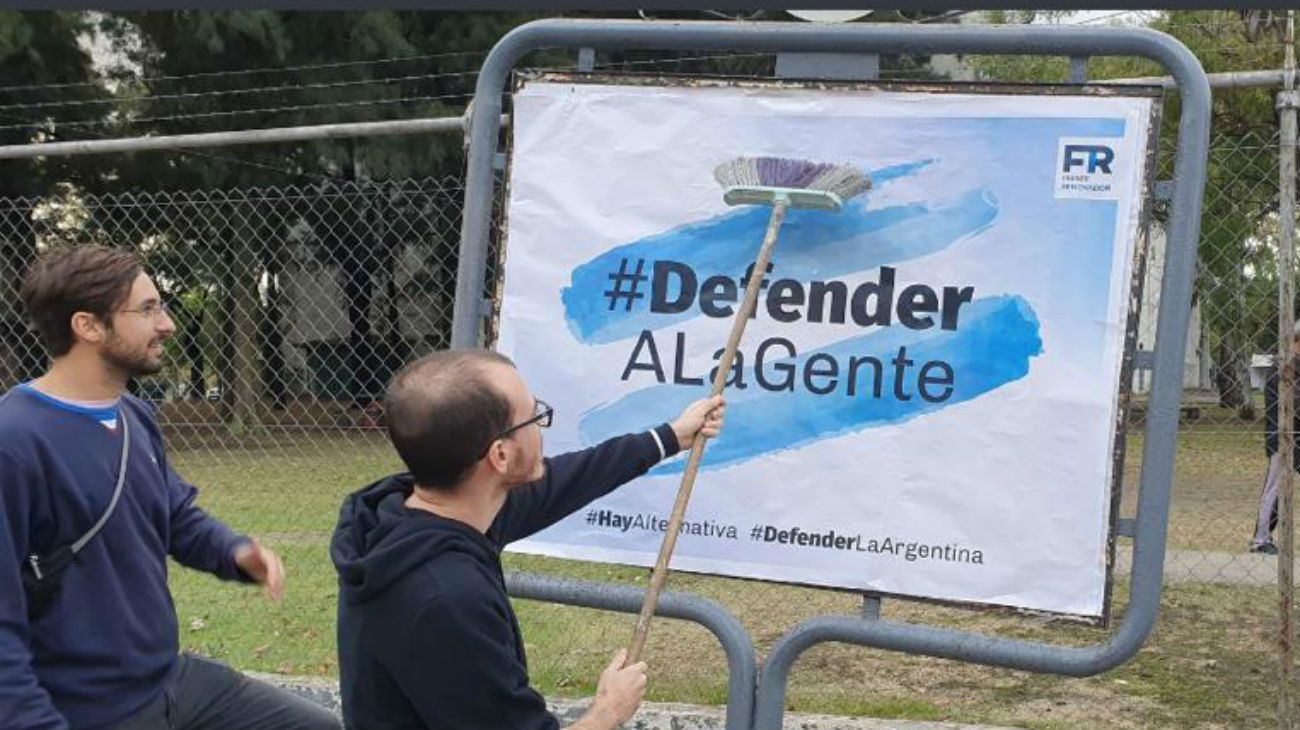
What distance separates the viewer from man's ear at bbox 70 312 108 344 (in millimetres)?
2854

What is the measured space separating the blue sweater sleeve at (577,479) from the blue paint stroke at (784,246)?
0.53 metres

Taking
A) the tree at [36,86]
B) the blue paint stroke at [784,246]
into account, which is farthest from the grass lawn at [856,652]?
the tree at [36,86]

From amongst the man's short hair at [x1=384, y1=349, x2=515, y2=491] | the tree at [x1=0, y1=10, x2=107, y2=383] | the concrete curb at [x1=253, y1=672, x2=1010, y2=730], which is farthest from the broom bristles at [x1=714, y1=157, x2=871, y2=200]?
the tree at [x1=0, y1=10, x2=107, y2=383]

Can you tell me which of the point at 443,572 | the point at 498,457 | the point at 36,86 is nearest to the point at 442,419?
the point at 498,457

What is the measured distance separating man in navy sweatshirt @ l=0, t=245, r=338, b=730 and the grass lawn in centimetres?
204

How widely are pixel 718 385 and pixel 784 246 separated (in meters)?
0.44

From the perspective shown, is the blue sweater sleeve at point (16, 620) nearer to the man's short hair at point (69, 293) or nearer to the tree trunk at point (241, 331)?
the man's short hair at point (69, 293)

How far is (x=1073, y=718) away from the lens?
189 inches

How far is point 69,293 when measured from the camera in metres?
2.85

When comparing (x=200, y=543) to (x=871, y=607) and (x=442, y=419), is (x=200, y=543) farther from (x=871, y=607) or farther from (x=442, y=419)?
(x=871, y=607)

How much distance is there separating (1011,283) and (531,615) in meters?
3.89

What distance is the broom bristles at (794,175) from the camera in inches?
121

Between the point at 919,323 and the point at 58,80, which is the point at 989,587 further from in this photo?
the point at 58,80

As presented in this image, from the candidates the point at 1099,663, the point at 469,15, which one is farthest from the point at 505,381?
the point at 469,15
